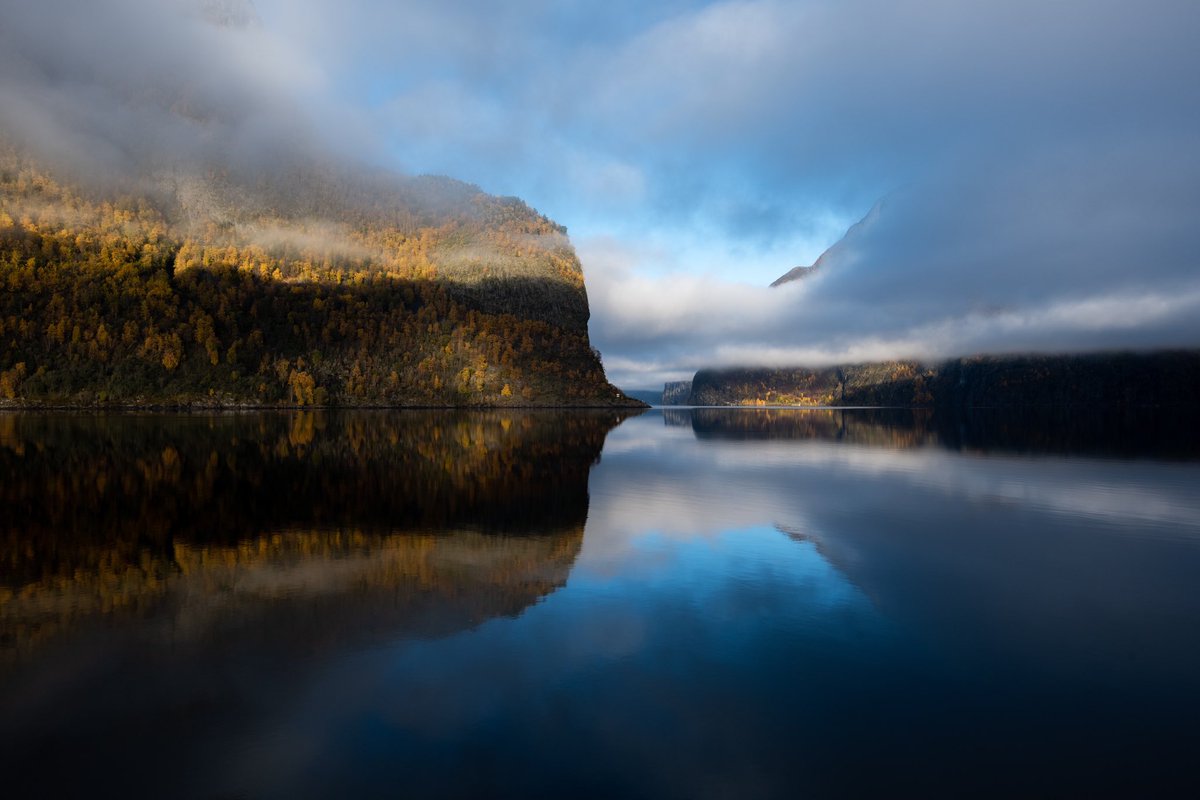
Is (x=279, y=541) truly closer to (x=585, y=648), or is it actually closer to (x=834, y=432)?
(x=585, y=648)

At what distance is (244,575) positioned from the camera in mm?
15531

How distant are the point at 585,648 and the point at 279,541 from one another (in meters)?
12.4

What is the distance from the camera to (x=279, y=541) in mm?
19016

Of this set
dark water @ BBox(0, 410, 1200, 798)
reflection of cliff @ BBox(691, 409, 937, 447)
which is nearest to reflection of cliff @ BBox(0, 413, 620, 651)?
dark water @ BBox(0, 410, 1200, 798)

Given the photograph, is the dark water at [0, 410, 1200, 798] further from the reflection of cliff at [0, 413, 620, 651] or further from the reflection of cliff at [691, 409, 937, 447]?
the reflection of cliff at [691, 409, 937, 447]

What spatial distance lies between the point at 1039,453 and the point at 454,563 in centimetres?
5802

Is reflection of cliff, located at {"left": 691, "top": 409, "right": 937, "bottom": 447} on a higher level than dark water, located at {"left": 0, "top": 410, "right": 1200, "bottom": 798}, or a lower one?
lower

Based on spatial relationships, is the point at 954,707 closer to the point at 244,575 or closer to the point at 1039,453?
the point at 244,575

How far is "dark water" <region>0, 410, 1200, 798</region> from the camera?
25.7 ft

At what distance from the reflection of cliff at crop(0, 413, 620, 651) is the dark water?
0.14 metres

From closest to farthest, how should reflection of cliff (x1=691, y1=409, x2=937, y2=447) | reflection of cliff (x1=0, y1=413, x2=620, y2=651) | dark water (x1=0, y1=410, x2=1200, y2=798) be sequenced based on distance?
dark water (x1=0, y1=410, x2=1200, y2=798) < reflection of cliff (x1=0, y1=413, x2=620, y2=651) < reflection of cliff (x1=691, y1=409, x2=937, y2=447)

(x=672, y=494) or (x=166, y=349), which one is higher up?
(x=166, y=349)

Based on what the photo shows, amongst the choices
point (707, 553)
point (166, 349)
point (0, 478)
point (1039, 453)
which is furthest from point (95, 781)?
point (166, 349)

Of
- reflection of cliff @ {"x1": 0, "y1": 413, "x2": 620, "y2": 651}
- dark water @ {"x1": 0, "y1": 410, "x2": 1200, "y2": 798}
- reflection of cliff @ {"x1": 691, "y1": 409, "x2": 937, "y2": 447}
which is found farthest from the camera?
reflection of cliff @ {"x1": 691, "y1": 409, "x2": 937, "y2": 447}
